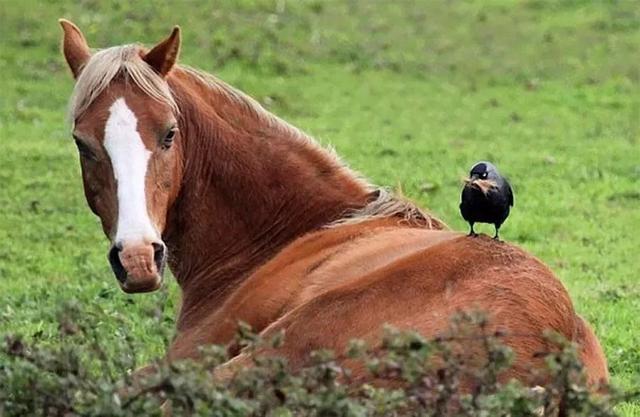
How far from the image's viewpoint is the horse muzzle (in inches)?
195

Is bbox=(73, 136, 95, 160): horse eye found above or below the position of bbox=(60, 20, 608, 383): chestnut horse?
above

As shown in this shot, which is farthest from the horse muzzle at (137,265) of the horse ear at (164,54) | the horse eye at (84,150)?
the horse ear at (164,54)

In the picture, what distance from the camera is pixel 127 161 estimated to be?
5270 millimetres

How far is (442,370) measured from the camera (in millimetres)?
3611

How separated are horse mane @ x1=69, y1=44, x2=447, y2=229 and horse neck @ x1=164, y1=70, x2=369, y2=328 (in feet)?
0.11

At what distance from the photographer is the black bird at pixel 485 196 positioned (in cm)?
516

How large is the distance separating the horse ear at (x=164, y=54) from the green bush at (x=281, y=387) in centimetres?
199

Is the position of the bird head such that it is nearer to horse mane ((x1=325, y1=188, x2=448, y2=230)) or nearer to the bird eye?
horse mane ((x1=325, y1=188, x2=448, y2=230))

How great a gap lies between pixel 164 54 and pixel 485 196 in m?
1.44

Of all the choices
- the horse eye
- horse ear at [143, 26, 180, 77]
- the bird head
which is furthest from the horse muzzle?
the bird head

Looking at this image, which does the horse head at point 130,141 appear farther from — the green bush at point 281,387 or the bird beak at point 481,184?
the green bush at point 281,387

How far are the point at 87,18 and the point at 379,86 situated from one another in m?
3.93

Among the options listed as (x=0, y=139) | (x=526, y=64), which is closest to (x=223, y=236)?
(x=0, y=139)

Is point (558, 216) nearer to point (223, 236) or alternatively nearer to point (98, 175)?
point (223, 236)
